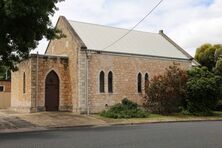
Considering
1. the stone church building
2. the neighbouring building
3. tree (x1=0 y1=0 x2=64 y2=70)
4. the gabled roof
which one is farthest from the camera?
the neighbouring building

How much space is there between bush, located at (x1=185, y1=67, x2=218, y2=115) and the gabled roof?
472 centimetres

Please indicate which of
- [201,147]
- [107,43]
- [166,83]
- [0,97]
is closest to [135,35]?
[107,43]

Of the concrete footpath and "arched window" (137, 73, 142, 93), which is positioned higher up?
"arched window" (137, 73, 142, 93)

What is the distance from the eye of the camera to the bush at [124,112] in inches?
1240

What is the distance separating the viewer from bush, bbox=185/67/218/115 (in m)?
35.4

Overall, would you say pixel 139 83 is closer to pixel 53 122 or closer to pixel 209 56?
pixel 53 122

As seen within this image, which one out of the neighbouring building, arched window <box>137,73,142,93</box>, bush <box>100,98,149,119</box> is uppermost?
arched window <box>137,73,142,93</box>

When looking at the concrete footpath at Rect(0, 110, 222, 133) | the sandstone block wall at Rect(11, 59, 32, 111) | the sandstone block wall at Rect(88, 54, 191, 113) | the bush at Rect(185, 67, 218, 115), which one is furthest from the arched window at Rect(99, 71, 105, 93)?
the bush at Rect(185, 67, 218, 115)

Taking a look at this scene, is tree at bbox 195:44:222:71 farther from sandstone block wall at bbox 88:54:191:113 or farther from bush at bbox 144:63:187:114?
bush at bbox 144:63:187:114

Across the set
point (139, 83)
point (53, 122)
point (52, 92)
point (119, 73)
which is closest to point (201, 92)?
point (139, 83)

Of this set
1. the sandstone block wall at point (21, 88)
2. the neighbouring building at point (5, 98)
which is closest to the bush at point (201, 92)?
the sandstone block wall at point (21, 88)

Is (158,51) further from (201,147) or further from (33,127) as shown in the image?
(201,147)

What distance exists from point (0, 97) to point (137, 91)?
15947 mm

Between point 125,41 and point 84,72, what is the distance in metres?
7.29
